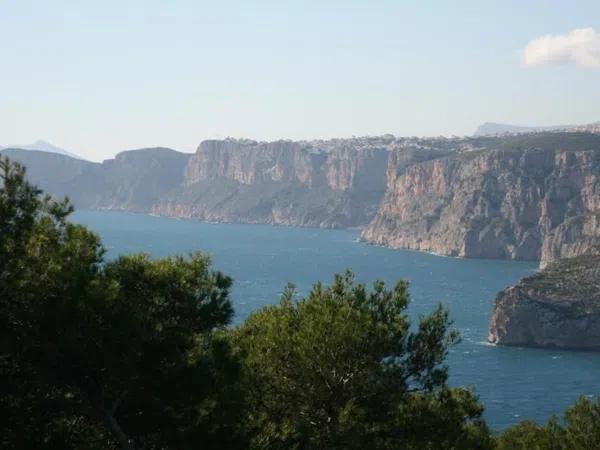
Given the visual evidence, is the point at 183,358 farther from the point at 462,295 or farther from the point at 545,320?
the point at 462,295

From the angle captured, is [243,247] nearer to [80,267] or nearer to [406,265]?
[406,265]

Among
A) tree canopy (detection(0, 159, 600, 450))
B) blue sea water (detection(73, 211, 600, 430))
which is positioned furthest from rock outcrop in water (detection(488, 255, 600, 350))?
tree canopy (detection(0, 159, 600, 450))

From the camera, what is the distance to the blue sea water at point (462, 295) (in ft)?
230

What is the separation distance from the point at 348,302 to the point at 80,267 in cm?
771

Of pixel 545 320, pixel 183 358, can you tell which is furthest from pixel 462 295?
pixel 183 358

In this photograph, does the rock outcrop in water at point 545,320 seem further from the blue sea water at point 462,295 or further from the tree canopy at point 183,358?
the tree canopy at point 183,358

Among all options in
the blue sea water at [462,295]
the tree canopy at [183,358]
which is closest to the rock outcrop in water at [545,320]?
the blue sea water at [462,295]

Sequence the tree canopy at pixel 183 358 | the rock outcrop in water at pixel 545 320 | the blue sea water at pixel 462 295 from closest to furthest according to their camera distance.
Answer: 1. the tree canopy at pixel 183 358
2. the blue sea water at pixel 462 295
3. the rock outcrop in water at pixel 545 320

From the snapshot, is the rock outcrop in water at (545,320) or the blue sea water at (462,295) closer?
the blue sea water at (462,295)

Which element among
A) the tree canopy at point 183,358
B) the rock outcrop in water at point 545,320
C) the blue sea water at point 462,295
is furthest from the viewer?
the rock outcrop in water at point 545,320

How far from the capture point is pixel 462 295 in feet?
408

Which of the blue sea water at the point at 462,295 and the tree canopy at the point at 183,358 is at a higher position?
the tree canopy at the point at 183,358

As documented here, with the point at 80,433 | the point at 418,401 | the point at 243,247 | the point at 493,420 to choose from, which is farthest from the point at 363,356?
the point at 243,247

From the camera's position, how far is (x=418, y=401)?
21031 millimetres
